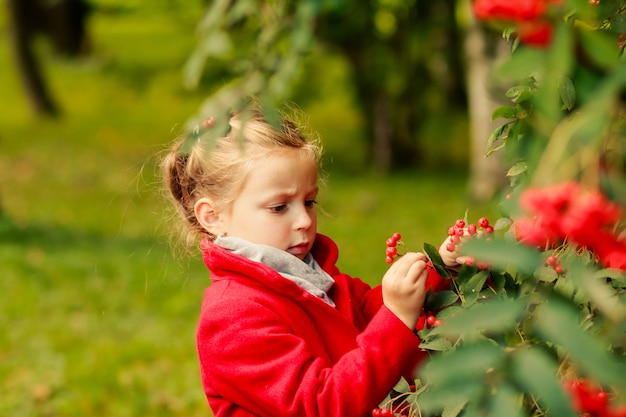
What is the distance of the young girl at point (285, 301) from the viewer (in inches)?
77.7

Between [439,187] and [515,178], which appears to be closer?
[515,178]

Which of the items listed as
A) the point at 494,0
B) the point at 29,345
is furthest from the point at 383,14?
the point at 494,0

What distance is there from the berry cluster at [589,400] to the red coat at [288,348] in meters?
0.54

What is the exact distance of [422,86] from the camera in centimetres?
1291

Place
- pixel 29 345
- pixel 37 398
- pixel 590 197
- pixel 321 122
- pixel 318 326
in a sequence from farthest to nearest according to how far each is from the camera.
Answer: pixel 321 122 < pixel 29 345 < pixel 37 398 < pixel 318 326 < pixel 590 197

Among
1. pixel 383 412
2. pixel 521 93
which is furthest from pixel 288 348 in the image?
pixel 521 93

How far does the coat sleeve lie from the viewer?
197cm

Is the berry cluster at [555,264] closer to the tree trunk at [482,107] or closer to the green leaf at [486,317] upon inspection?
the green leaf at [486,317]

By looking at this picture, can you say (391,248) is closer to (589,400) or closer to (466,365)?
(589,400)

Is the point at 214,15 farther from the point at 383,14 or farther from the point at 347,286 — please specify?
the point at 383,14

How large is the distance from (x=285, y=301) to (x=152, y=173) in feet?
13.8

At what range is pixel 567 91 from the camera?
1748 mm

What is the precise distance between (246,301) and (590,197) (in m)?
1.32

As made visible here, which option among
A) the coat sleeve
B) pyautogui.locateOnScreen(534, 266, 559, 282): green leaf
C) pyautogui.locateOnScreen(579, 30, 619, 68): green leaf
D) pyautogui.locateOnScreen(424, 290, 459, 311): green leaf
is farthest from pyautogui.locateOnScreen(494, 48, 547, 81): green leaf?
the coat sleeve
